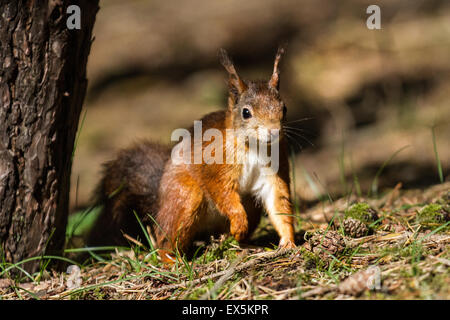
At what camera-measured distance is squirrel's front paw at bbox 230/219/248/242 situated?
258 cm

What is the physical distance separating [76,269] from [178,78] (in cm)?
434

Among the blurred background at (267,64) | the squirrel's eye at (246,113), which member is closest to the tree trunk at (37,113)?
the squirrel's eye at (246,113)

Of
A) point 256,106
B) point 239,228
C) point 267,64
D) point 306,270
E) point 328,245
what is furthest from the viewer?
point 267,64

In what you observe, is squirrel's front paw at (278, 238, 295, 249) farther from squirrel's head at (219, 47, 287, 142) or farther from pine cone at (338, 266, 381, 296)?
pine cone at (338, 266, 381, 296)

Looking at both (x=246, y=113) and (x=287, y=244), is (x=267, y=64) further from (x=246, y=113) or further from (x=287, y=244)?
(x=287, y=244)

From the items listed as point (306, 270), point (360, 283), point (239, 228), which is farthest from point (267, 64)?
point (360, 283)

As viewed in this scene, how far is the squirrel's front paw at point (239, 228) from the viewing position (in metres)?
2.58

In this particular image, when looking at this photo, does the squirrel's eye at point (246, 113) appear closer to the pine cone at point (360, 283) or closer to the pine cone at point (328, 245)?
the pine cone at point (328, 245)

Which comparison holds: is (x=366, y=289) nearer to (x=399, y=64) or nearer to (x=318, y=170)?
(x=318, y=170)

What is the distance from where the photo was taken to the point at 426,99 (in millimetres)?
5770

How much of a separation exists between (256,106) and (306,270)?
86 cm

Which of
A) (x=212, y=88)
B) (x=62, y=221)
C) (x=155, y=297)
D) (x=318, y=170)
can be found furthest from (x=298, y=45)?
(x=155, y=297)

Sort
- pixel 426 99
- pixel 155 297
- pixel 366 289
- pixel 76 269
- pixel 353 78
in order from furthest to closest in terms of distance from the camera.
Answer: pixel 353 78 < pixel 426 99 < pixel 76 269 < pixel 155 297 < pixel 366 289

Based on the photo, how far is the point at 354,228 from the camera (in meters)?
2.37
